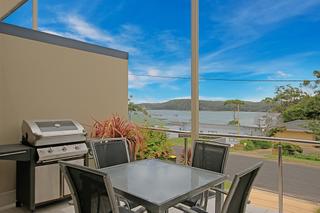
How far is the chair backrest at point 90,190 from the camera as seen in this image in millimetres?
1395

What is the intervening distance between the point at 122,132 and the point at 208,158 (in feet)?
5.38

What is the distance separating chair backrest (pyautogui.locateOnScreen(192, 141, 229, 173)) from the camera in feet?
7.92

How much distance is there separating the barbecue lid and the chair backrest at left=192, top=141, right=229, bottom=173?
165cm

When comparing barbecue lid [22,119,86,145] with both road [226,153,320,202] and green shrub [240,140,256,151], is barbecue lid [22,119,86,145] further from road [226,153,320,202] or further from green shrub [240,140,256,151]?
green shrub [240,140,256,151]

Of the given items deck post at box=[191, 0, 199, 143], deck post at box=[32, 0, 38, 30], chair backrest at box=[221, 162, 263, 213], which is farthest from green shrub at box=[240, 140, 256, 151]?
deck post at box=[32, 0, 38, 30]

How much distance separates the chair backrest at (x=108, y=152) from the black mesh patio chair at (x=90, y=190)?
847 mm

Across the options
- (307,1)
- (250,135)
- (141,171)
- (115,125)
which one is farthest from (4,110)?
(307,1)

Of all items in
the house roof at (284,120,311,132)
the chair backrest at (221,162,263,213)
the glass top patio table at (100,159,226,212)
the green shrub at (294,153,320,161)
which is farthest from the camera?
the house roof at (284,120,311,132)

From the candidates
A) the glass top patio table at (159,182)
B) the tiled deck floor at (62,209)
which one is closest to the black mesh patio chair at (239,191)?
the glass top patio table at (159,182)

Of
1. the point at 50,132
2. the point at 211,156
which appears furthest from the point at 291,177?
the point at 50,132

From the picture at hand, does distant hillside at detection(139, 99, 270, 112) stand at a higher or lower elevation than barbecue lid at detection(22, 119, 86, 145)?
higher

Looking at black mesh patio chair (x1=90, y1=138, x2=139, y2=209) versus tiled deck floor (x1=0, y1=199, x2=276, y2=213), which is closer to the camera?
black mesh patio chair (x1=90, y1=138, x2=139, y2=209)

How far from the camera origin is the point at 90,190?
58.4 inches

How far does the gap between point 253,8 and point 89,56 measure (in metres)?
3.05
